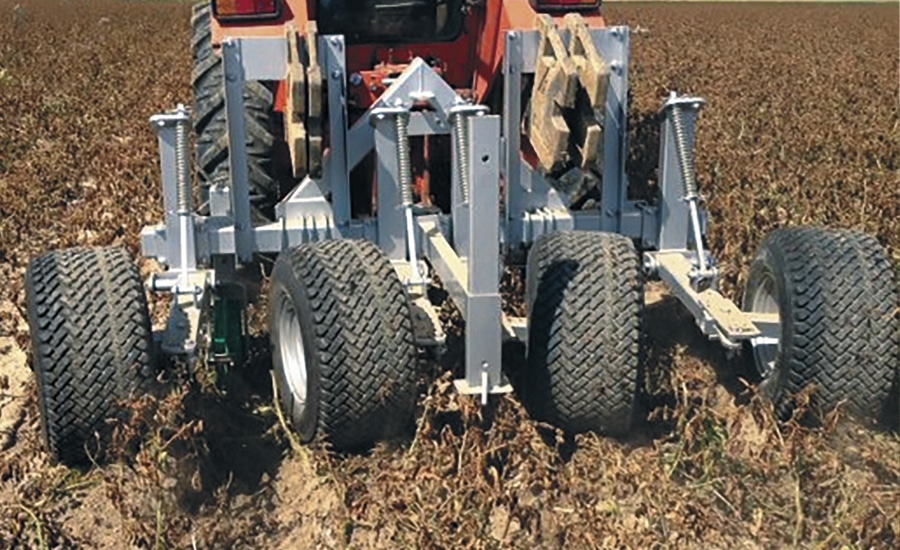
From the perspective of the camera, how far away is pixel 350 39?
571cm

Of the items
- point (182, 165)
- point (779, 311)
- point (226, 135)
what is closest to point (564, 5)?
point (226, 135)

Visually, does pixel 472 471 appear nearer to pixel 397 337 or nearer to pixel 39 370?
pixel 397 337

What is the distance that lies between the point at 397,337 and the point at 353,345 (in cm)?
15

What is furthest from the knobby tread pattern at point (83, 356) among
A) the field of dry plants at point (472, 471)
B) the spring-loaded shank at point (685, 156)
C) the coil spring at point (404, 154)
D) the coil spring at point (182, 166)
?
the spring-loaded shank at point (685, 156)

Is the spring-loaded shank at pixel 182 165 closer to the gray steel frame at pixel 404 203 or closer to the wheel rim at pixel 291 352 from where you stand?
the gray steel frame at pixel 404 203

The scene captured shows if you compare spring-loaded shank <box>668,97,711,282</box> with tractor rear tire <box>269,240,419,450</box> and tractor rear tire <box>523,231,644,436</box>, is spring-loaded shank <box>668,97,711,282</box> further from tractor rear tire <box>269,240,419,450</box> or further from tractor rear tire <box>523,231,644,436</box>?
tractor rear tire <box>269,240,419,450</box>

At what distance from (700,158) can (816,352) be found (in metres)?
4.78

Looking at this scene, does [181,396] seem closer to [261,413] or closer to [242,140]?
[261,413]

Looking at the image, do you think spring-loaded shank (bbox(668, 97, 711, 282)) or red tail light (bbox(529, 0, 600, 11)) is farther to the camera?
red tail light (bbox(529, 0, 600, 11))

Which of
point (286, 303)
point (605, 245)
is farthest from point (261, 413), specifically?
point (605, 245)

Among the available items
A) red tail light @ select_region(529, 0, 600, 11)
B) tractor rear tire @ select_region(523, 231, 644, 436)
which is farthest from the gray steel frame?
red tail light @ select_region(529, 0, 600, 11)

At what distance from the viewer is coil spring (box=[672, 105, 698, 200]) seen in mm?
4914

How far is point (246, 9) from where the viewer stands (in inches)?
209

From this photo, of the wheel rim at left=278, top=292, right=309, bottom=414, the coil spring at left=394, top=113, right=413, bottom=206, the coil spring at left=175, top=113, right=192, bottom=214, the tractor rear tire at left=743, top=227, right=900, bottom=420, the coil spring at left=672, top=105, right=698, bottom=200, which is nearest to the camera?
the tractor rear tire at left=743, top=227, right=900, bottom=420
